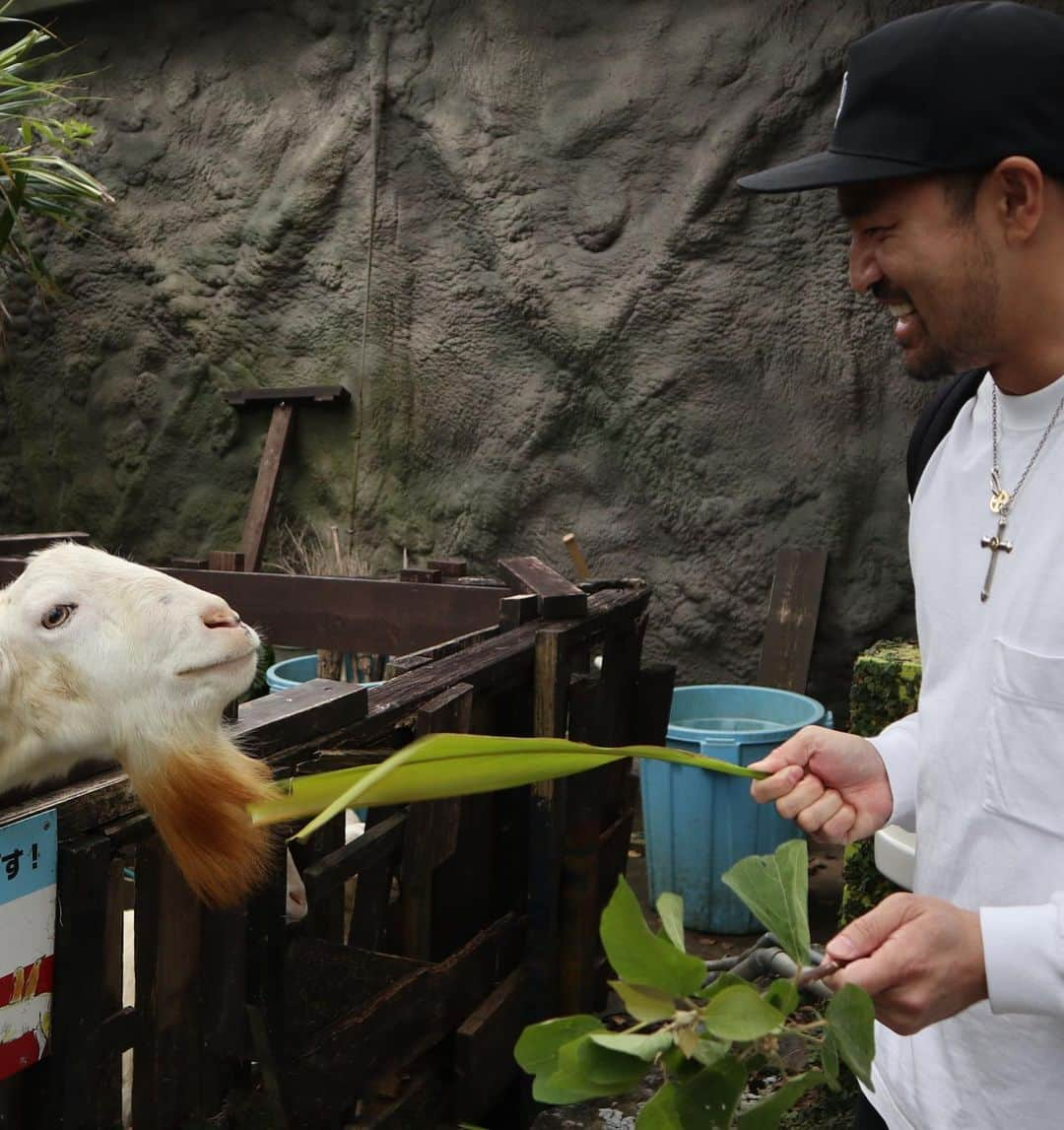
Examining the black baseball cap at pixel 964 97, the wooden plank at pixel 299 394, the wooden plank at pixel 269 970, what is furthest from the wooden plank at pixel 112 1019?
the wooden plank at pixel 299 394

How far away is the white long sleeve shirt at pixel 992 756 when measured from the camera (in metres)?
1.12

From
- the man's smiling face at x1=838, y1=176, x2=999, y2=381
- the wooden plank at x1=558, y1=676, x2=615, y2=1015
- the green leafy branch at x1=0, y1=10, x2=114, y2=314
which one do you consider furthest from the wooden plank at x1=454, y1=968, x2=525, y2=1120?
the green leafy branch at x1=0, y1=10, x2=114, y2=314

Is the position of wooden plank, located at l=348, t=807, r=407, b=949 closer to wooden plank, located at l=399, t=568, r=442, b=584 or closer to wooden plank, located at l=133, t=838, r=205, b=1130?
Result: wooden plank, located at l=133, t=838, r=205, b=1130

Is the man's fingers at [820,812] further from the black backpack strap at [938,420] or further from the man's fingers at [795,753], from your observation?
the black backpack strap at [938,420]

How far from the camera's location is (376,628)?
10.5ft

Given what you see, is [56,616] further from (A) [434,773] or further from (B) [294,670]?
(B) [294,670]

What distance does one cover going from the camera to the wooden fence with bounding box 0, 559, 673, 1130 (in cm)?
145

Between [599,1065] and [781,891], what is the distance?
19cm

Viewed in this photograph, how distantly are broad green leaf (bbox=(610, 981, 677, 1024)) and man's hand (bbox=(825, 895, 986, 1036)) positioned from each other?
29 centimetres

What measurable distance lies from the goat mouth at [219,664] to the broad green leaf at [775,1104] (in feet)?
3.52

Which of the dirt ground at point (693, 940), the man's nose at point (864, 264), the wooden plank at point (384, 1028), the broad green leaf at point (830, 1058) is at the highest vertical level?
the man's nose at point (864, 264)

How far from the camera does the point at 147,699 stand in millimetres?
1583

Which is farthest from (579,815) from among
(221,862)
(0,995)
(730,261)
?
(730,261)

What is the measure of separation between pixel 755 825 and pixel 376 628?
1.56 meters
